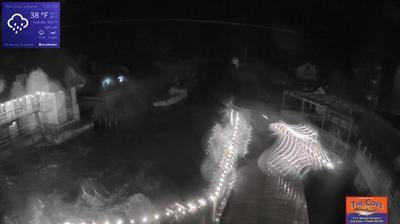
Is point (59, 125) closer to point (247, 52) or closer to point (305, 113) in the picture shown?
point (305, 113)

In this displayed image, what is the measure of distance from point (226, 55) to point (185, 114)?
2422cm

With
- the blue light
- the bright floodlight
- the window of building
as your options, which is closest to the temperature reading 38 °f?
the window of building

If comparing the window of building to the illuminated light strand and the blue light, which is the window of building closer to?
the blue light

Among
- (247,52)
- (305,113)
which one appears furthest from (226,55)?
(305,113)

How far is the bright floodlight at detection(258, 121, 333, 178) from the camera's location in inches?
617
